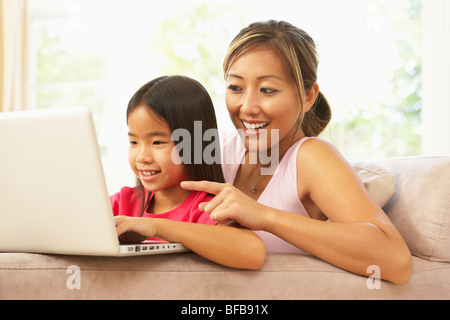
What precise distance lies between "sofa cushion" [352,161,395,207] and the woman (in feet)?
0.51

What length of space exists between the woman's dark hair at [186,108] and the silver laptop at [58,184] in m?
0.43

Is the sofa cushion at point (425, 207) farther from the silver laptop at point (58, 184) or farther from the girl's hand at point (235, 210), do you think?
the silver laptop at point (58, 184)

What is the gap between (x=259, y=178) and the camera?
4.95 feet

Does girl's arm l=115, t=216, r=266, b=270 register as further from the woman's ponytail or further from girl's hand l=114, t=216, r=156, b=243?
the woman's ponytail

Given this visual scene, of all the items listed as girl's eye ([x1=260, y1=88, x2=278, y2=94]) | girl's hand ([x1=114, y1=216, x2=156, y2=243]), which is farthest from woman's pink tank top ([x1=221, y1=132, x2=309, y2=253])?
girl's hand ([x1=114, y1=216, x2=156, y2=243])

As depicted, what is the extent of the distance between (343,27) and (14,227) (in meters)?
3.30

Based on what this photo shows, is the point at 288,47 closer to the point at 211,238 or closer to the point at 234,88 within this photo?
the point at 234,88

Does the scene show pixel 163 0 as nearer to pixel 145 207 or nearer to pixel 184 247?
pixel 145 207

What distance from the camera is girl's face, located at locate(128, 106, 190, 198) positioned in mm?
1324

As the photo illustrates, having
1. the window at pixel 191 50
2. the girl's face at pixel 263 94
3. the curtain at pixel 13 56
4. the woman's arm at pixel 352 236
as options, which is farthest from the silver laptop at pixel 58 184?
the curtain at pixel 13 56

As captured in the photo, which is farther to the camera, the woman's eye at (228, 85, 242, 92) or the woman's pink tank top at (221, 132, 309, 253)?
the woman's eye at (228, 85, 242, 92)

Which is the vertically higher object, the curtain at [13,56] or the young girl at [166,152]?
the curtain at [13,56]

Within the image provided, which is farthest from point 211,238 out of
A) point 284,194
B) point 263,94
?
point 263,94

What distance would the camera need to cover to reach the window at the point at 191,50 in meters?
3.84
